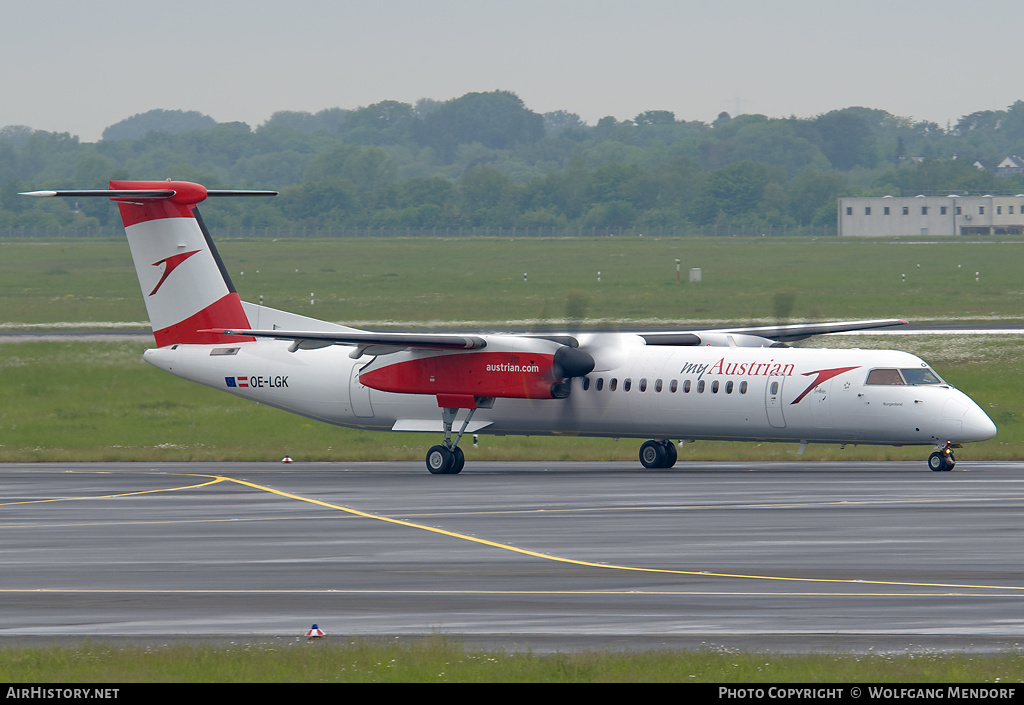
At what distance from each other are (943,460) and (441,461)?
11.4 meters

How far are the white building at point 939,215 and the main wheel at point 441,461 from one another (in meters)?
147

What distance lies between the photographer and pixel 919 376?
3097 cm

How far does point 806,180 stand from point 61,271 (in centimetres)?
12263

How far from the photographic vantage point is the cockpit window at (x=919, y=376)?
30875 mm

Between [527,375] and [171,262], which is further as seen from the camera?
[171,262]

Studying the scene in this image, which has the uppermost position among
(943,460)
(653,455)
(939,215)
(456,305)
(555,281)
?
(939,215)

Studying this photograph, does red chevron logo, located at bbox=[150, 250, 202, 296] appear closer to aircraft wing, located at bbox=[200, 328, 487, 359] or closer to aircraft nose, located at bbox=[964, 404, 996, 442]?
aircraft wing, located at bbox=[200, 328, 487, 359]

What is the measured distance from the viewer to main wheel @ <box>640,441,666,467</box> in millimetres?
34531

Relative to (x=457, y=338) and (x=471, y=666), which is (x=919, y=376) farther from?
(x=471, y=666)

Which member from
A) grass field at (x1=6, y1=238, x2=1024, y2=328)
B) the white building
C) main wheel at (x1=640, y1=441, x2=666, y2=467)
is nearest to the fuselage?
main wheel at (x1=640, y1=441, x2=666, y2=467)

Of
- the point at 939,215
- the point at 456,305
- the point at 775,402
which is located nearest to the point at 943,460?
the point at 775,402

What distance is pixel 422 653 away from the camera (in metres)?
13.2

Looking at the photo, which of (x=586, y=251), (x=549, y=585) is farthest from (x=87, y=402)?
(x=586, y=251)

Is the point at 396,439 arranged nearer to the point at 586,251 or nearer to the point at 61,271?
the point at 61,271
